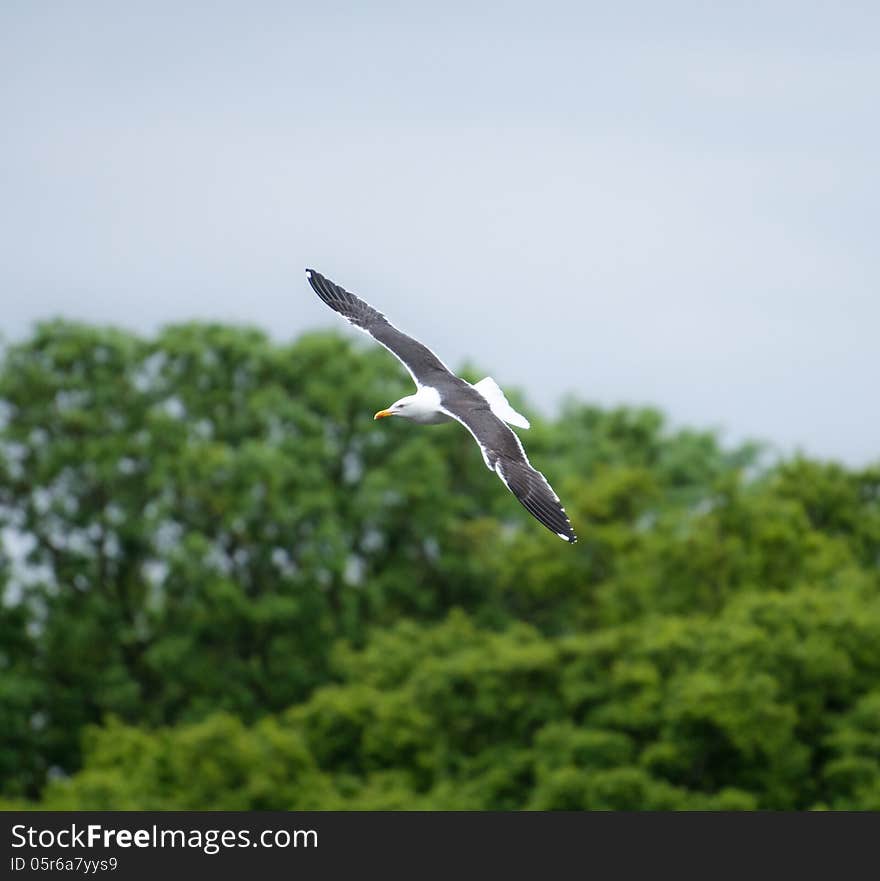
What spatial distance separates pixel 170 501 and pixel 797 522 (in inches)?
745

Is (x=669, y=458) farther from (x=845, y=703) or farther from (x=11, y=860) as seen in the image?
(x=11, y=860)

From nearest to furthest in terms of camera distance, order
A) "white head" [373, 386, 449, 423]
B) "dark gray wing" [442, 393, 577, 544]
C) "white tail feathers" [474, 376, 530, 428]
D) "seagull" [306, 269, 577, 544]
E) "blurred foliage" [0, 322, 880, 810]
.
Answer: "dark gray wing" [442, 393, 577, 544], "seagull" [306, 269, 577, 544], "white tail feathers" [474, 376, 530, 428], "white head" [373, 386, 449, 423], "blurred foliage" [0, 322, 880, 810]

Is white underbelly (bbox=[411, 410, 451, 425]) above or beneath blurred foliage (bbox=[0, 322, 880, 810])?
beneath

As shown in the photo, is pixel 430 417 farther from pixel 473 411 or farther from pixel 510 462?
pixel 510 462

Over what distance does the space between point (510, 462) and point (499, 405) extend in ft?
4.92

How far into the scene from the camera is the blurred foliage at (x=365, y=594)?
4631 cm

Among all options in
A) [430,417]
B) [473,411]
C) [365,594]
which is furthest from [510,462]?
[365,594]

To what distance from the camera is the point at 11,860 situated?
102 ft

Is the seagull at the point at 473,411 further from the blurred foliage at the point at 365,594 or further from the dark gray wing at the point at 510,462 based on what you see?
the blurred foliage at the point at 365,594

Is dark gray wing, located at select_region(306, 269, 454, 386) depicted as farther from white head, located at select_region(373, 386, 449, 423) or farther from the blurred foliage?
the blurred foliage

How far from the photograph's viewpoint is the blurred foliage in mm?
46312

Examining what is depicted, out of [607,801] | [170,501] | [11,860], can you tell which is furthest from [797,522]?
[11,860]

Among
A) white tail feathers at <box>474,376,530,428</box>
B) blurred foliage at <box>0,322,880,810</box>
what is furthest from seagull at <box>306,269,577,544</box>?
blurred foliage at <box>0,322,880,810</box>

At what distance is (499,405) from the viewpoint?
23031mm
